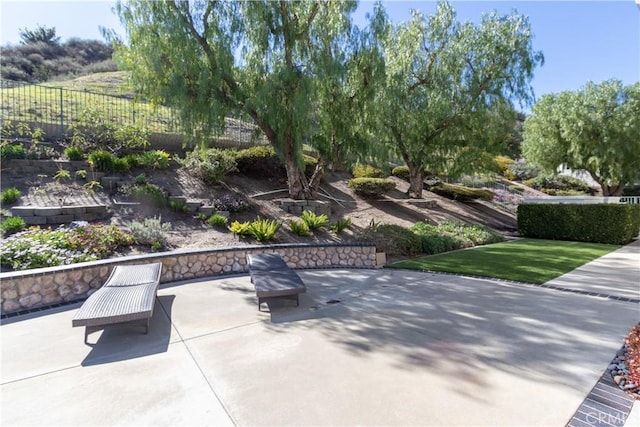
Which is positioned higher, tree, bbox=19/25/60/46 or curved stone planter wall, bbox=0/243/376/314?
tree, bbox=19/25/60/46

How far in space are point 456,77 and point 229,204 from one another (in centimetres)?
1121

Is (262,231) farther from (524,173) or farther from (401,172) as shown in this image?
(524,173)

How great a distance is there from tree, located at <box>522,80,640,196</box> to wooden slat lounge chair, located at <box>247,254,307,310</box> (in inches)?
730

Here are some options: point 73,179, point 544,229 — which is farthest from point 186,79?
point 544,229

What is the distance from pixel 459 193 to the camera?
17.8 meters

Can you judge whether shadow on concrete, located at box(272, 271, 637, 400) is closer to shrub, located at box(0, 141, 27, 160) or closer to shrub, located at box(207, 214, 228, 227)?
shrub, located at box(207, 214, 228, 227)

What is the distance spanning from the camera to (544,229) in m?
13.4

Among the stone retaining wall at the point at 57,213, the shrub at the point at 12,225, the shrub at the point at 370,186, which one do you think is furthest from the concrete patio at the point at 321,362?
the shrub at the point at 370,186

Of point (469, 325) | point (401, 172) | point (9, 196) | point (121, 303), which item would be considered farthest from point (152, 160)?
point (401, 172)

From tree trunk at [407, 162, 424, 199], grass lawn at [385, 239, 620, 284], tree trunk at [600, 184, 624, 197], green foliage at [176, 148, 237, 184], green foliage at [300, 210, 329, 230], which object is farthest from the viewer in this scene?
tree trunk at [600, 184, 624, 197]

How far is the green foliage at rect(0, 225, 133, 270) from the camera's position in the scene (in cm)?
526

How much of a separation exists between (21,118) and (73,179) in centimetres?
329

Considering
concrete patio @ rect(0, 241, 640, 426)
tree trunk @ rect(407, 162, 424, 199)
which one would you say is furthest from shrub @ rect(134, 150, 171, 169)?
tree trunk @ rect(407, 162, 424, 199)

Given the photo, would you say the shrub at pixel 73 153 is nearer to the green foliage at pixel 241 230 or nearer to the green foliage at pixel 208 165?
the green foliage at pixel 208 165
